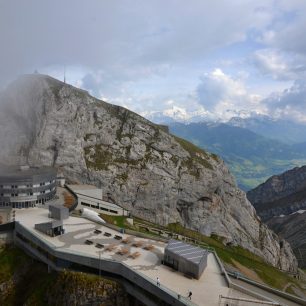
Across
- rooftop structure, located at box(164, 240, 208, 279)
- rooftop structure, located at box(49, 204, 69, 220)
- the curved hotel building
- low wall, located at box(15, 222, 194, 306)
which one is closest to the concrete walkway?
rooftop structure, located at box(164, 240, 208, 279)

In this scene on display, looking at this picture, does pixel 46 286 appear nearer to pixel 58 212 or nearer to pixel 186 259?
pixel 58 212

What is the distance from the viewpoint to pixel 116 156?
182 metres

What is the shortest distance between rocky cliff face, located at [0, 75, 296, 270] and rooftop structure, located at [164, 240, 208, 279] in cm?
10652

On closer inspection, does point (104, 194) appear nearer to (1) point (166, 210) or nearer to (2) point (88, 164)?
(2) point (88, 164)

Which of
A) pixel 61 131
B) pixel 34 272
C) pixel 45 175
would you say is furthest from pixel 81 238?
pixel 61 131

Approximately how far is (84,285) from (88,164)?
112329mm

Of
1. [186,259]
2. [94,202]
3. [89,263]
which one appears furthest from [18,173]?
[186,259]

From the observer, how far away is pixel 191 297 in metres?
54.6

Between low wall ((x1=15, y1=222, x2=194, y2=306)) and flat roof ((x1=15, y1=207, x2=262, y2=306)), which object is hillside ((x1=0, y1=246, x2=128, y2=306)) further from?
flat roof ((x1=15, y1=207, x2=262, y2=306))

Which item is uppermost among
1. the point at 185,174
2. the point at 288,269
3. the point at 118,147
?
the point at 118,147

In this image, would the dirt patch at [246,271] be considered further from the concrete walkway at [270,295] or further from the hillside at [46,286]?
the hillside at [46,286]

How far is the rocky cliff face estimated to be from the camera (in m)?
171

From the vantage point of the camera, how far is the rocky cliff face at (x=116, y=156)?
560 ft

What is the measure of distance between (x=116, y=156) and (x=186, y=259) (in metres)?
123
